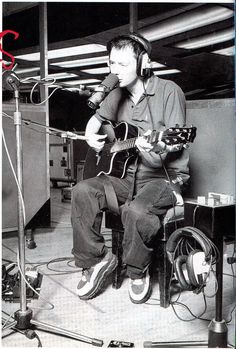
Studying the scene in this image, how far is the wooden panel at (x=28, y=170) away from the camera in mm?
2852

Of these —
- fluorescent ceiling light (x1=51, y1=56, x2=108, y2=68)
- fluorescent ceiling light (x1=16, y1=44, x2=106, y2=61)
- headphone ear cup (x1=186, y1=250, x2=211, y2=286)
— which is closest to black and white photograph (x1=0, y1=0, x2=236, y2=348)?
headphone ear cup (x1=186, y1=250, x2=211, y2=286)

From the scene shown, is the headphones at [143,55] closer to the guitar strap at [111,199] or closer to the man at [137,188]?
the man at [137,188]

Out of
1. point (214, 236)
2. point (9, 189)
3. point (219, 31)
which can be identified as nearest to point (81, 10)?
point (219, 31)

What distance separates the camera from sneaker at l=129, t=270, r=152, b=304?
1.78m

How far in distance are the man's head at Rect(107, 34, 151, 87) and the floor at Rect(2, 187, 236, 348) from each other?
1.02 meters

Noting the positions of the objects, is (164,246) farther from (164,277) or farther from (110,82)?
(110,82)

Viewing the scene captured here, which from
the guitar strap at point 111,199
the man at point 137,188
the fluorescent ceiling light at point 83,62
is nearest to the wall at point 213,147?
the man at point 137,188

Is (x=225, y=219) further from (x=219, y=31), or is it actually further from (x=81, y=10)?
(x=81, y=10)

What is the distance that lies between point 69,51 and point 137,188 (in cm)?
247

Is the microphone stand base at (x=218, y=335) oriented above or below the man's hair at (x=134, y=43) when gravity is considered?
below

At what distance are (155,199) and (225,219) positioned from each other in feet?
1.60

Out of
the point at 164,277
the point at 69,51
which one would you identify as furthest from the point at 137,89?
the point at 69,51

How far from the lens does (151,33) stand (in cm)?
329

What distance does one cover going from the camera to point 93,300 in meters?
1.81
